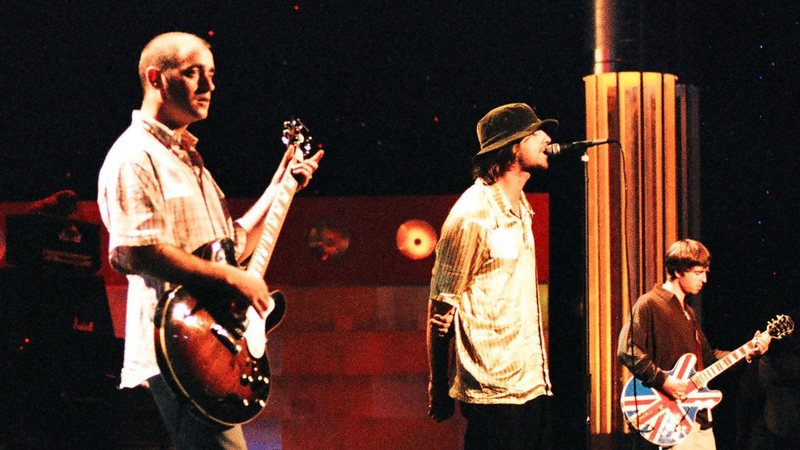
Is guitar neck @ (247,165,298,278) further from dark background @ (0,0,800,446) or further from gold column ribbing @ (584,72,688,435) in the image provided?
dark background @ (0,0,800,446)

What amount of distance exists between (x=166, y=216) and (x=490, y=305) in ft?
4.35

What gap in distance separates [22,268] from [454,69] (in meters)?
3.09

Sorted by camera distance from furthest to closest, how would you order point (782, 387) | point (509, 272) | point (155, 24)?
point (155, 24)
point (782, 387)
point (509, 272)

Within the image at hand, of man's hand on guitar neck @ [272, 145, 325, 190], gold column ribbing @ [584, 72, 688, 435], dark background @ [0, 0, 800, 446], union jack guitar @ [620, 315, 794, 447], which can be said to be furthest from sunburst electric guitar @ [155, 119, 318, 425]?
dark background @ [0, 0, 800, 446]

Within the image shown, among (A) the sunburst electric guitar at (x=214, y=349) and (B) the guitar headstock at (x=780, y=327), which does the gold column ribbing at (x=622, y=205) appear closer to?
(B) the guitar headstock at (x=780, y=327)

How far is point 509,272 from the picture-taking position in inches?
147

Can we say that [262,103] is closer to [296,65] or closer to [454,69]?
[296,65]

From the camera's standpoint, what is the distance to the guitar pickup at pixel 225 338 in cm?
281

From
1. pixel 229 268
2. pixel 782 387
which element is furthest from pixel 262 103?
pixel 229 268

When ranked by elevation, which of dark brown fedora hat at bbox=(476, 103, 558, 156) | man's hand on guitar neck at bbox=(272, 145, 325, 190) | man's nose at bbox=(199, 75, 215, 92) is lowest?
man's hand on guitar neck at bbox=(272, 145, 325, 190)

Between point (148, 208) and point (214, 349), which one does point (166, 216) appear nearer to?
point (148, 208)

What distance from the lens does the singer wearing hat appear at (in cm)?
362

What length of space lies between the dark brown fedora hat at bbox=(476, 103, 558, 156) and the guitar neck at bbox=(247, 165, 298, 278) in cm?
96

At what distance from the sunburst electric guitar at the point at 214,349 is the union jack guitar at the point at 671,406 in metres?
3.57
